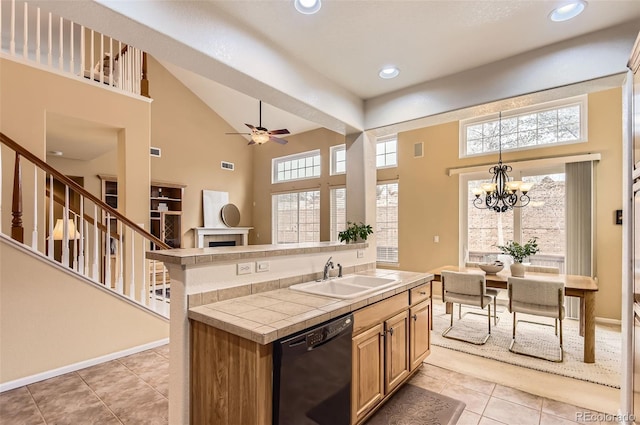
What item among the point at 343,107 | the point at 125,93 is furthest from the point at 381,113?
the point at 125,93

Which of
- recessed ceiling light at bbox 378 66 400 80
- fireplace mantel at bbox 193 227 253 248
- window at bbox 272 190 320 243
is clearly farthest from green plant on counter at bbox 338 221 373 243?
fireplace mantel at bbox 193 227 253 248

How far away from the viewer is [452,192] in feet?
17.7

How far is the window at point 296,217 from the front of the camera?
8000 mm

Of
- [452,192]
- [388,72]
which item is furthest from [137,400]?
[452,192]

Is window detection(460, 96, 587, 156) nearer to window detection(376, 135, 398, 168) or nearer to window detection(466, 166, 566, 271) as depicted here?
window detection(466, 166, 566, 271)

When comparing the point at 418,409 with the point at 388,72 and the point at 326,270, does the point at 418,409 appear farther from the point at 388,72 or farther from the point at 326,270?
the point at 388,72

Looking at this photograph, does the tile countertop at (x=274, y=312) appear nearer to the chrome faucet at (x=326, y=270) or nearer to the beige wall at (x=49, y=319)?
the chrome faucet at (x=326, y=270)

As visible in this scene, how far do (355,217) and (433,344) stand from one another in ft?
5.83

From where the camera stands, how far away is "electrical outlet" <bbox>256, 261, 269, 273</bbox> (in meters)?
2.21

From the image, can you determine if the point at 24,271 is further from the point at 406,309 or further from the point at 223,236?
the point at 223,236

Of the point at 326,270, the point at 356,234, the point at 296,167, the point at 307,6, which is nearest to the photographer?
the point at 307,6

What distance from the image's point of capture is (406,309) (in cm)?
258

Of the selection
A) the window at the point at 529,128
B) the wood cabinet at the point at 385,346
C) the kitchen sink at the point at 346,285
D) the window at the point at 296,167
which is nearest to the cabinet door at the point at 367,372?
the wood cabinet at the point at 385,346

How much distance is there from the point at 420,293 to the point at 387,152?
4226 millimetres
